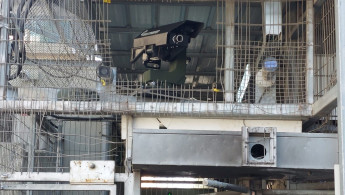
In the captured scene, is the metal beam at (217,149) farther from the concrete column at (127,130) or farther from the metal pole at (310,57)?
the metal pole at (310,57)

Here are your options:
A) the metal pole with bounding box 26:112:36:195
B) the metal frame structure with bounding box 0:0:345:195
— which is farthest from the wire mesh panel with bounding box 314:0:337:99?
the metal pole with bounding box 26:112:36:195

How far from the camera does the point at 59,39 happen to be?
6.18 meters

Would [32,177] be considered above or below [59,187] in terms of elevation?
above

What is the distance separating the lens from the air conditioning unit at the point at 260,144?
5328 mm

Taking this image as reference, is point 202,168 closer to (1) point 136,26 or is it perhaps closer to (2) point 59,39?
(2) point 59,39

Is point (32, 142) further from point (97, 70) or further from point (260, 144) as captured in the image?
point (260, 144)

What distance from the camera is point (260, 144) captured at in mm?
5430

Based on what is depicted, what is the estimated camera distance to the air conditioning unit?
5328 mm

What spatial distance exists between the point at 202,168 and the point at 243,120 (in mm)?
892

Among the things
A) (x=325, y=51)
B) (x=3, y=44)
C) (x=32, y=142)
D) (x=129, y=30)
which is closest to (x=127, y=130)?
(x=32, y=142)

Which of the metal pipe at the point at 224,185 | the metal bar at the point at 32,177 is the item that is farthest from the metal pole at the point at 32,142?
the metal pipe at the point at 224,185

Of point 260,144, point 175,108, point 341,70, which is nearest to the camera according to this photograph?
point 341,70

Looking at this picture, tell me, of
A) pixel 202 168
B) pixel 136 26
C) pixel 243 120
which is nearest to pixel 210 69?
pixel 136 26

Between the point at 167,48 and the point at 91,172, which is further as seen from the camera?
the point at 167,48
